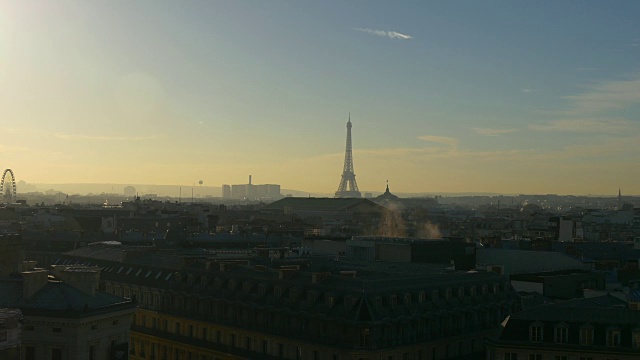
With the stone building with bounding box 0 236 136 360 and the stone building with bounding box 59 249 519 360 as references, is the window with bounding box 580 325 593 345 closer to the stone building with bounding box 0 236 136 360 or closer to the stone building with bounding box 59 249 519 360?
the stone building with bounding box 59 249 519 360

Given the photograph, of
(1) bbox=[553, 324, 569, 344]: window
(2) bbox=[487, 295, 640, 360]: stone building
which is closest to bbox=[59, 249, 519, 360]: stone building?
(2) bbox=[487, 295, 640, 360]: stone building

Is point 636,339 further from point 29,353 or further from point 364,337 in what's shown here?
point 29,353

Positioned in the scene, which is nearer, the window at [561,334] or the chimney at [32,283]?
the chimney at [32,283]

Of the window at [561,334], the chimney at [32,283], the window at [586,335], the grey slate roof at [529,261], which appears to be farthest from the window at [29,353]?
the grey slate roof at [529,261]

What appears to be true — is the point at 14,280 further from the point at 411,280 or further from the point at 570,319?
the point at 570,319

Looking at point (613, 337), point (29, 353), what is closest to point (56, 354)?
point (29, 353)

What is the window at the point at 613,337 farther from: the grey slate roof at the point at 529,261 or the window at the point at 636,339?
the grey slate roof at the point at 529,261

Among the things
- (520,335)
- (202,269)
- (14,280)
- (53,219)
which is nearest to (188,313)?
(202,269)
